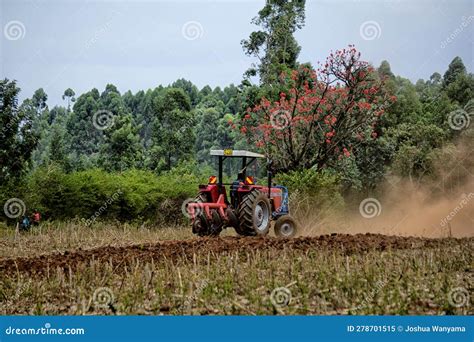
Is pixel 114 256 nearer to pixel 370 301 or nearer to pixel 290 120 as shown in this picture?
pixel 370 301

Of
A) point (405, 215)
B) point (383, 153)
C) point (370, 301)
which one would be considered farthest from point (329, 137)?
point (370, 301)

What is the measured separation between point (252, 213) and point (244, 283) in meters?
6.29

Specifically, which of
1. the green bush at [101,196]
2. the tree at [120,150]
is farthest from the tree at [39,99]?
the green bush at [101,196]

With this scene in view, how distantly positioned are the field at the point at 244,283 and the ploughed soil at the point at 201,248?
1.6 inches

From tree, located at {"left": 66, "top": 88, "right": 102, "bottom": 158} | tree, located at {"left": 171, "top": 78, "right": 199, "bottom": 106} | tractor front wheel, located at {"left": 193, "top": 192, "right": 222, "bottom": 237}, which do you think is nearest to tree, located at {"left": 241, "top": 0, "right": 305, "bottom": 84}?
tractor front wheel, located at {"left": 193, "top": 192, "right": 222, "bottom": 237}

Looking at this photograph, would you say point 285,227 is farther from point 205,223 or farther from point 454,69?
point 454,69

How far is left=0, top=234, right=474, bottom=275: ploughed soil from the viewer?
39.6ft

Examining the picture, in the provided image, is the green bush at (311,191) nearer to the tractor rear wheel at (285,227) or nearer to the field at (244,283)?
the tractor rear wheel at (285,227)

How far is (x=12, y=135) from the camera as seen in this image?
21.1 metres

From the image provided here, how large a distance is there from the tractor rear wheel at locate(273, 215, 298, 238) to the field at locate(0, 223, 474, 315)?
3.70 metres

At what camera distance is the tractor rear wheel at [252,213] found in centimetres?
1585

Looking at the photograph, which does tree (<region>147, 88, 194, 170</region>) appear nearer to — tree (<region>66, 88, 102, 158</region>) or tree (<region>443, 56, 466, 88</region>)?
tree (<region>443, 56, 466, 88</region>)

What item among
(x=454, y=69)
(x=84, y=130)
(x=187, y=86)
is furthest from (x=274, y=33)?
(x=187, y=86)

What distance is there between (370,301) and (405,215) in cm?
1706
